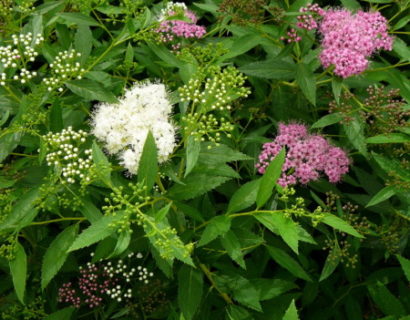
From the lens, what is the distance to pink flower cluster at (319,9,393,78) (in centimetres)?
246

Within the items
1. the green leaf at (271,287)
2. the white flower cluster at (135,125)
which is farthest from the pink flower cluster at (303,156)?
the white flower cluster at (135,125)

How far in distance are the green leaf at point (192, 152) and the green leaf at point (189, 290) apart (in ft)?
1.85

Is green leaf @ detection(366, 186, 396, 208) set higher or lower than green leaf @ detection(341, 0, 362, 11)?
lower

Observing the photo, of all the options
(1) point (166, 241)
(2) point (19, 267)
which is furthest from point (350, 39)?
(2) point (19, 267)

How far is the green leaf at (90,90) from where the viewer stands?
219cm

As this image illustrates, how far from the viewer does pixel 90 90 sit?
7.29 ft

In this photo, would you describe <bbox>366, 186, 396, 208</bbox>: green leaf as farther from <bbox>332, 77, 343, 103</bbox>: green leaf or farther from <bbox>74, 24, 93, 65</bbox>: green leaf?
<bbox>74, 24, 93, 65</bbox>: green leaf

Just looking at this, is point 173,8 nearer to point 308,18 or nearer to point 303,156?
point 308,18

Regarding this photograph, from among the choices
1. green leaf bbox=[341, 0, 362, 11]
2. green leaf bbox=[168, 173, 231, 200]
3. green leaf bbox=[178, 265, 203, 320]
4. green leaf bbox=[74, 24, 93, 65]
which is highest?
green leaf bbox=[74, 24, 93, 65]

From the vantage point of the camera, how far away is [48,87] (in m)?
2.18

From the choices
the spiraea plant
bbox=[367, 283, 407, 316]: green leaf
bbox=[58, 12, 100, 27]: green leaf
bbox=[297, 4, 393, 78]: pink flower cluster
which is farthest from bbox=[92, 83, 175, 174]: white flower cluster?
bbox=[367, 283, 407, 316]: green leaf

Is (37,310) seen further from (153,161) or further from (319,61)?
(319,61)

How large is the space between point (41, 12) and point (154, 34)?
58 cm

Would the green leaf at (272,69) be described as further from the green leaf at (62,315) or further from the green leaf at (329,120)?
the green leaf at (62,315)
